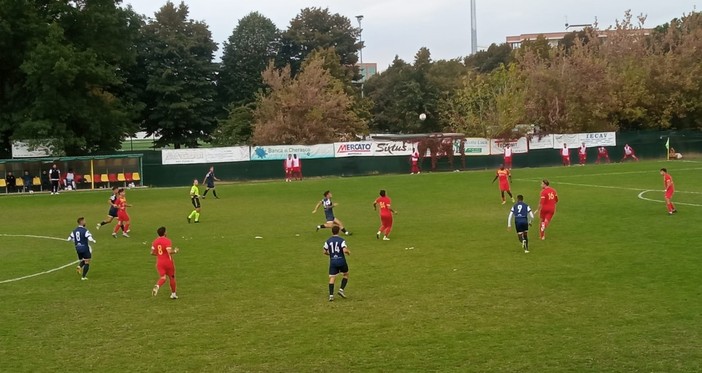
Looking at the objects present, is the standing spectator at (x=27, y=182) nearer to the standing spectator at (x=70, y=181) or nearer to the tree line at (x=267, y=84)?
the standing spectator at (x=70, y=181)

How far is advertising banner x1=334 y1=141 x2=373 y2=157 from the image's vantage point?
55.2m

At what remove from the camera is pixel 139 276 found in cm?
1827

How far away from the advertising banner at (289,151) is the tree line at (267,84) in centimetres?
774

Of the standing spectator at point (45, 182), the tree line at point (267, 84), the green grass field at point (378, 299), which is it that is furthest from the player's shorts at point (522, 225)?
the tree line at point (267, 84)

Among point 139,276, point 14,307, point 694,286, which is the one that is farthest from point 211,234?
point 694,286

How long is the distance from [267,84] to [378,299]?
197 ft

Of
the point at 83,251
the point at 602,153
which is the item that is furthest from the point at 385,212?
the point at 602,153

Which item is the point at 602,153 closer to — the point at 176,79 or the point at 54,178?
the point at 176,79

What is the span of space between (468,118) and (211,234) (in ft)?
157

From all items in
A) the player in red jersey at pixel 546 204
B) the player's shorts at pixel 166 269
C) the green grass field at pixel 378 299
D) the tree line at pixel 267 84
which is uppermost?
the tree line at pixel 267 84

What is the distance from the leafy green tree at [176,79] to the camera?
229 feet

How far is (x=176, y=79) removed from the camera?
70.2 m

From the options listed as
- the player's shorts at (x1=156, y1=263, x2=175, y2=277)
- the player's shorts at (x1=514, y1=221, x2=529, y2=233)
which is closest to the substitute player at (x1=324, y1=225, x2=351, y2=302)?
the player's shorts at (x1=156, y1=263, x2=175, y2=277)

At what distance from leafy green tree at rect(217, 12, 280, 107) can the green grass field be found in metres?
52.2
